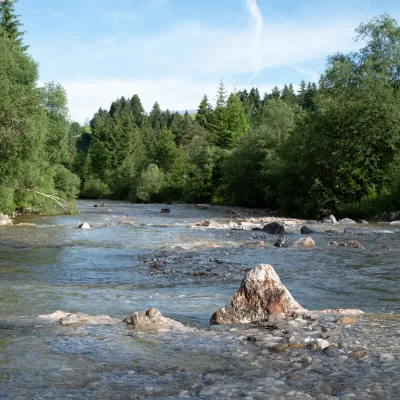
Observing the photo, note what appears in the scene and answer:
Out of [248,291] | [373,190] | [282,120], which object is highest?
[282,120]

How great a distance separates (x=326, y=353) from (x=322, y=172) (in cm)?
3585

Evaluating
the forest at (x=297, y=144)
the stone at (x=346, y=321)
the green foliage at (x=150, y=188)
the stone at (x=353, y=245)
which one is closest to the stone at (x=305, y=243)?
the stone at (x=353, y=245)

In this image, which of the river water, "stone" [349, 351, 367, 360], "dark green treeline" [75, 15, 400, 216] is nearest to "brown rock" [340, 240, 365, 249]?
the river water

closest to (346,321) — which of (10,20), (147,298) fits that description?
(147,298)

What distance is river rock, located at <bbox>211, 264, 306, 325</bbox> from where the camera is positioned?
847 cm

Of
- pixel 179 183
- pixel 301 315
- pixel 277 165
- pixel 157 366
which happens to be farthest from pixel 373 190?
pixel 179 183

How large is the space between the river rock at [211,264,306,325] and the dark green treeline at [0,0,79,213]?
23927 mm

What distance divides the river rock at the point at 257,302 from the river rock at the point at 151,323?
0.84 m

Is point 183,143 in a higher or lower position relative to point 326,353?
higher

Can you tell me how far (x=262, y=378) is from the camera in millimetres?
5723

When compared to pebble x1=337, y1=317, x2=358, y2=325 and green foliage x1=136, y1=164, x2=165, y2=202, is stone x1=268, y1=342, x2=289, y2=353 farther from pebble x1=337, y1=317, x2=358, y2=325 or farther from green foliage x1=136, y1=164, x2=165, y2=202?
green foliage x1=136, y1=164, x2=165, y2=202

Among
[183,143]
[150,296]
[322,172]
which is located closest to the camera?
[150,296]

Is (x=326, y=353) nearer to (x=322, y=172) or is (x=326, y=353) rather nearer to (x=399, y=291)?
(x=399, y=291)

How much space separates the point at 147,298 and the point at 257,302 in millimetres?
3181
